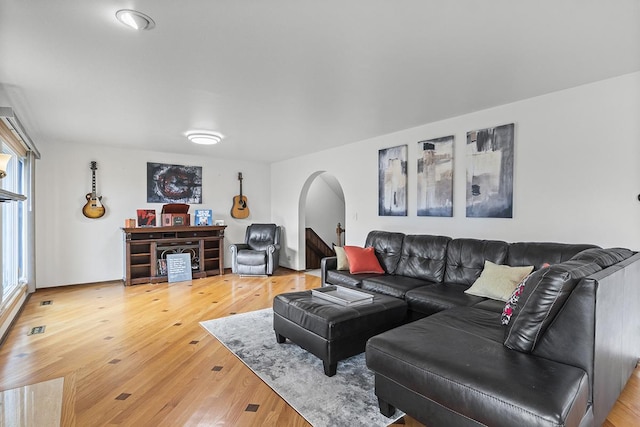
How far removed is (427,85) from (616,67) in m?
1.43

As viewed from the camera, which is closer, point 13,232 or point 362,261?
point 362,261

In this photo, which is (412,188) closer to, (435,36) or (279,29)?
(435,36)

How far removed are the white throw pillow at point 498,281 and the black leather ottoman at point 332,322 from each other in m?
0.70

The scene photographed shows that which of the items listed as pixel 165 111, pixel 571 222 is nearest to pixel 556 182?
pixel 571 222

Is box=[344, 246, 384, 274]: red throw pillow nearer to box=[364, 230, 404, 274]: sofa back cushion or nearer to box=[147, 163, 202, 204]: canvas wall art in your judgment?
box=[364, 230, 404, 274]: sofa back cushion

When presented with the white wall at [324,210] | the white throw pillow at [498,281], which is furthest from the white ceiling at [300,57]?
the white wall at [324,210]

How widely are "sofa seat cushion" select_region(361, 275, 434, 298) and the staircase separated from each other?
132 inches

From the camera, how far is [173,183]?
632 centimetres

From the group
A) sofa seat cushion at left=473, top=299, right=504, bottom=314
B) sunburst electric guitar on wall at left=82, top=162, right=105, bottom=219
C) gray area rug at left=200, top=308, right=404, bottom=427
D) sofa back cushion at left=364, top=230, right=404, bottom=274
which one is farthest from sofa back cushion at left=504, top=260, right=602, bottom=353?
Result: sunburst electric guitar on wall at left=82, top=162, right=105, bottom=219

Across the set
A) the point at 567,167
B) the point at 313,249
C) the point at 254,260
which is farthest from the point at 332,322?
the point at 313,249

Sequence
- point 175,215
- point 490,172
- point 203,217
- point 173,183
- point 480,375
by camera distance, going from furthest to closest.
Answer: point 203,217, point 173,183, point 175,215, point 490,172, point 480,375

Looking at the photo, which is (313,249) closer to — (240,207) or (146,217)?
(240,207)

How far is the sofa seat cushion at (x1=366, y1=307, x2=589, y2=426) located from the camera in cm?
133

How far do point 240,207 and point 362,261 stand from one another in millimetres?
3740
